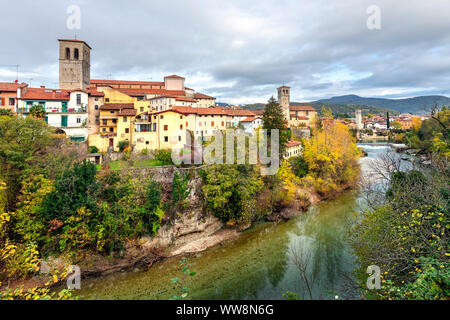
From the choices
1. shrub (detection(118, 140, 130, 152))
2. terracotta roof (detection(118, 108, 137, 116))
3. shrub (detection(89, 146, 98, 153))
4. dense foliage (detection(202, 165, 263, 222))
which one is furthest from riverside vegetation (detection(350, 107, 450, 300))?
terracotta roof (detection(118, 108, 137, 116))

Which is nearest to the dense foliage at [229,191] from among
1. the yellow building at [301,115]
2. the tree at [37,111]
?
the tree at [37,111]

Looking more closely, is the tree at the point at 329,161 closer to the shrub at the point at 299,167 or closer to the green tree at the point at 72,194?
the shrub at the point at 299,167

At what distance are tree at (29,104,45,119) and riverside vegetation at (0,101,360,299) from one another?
5655mm

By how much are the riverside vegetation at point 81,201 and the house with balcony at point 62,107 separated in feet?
16.6

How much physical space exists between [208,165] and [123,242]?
821cm

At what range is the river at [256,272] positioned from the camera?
10.7m

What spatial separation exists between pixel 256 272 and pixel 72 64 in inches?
1359

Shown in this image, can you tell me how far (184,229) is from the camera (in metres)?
15.5

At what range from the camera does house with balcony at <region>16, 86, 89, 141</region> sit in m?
21.2

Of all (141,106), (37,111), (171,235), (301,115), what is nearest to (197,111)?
(141,106)

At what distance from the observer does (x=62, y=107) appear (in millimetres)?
22266

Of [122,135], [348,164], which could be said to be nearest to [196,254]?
[122,135]

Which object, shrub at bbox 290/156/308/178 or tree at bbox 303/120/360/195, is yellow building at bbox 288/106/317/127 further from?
shrub at bbox 290/156/308/178
